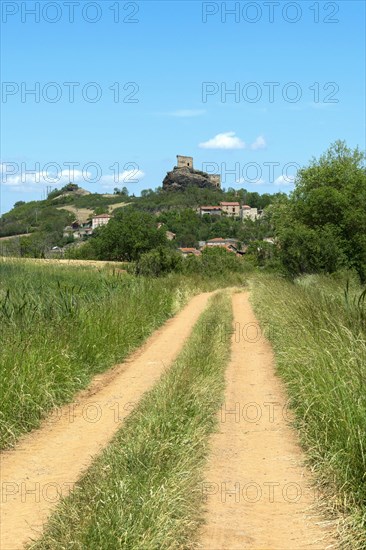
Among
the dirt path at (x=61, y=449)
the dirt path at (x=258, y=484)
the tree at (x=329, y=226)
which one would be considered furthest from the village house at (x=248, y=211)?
the dirt path at (x=258, y=484)

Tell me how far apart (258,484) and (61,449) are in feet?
7.69

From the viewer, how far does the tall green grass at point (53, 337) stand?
8.40 meters

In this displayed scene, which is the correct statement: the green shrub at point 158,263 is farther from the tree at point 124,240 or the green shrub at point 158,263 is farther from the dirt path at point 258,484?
the tree at point 124,240

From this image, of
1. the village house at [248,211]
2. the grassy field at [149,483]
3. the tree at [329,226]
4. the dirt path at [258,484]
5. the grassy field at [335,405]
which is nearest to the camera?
the grassy field at [149,483]

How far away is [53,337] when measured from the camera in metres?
11.2

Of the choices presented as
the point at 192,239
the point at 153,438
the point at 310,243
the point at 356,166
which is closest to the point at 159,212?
the point at 192,239

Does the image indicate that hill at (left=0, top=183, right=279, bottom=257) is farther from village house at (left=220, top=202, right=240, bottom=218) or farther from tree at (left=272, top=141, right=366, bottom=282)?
tree at (left=272, top=141, right=366, bottom=282)

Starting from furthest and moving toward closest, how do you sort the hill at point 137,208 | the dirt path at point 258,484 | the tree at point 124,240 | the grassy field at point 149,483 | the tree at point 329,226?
the hill at point 137,208 → the tree at point 124,240 → the tree at point 329,226 → the dirt path at point 258,484 → the grassy field at point 149,483

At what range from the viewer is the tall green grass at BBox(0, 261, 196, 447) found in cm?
840

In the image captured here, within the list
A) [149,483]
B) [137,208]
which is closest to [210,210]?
[137,208]

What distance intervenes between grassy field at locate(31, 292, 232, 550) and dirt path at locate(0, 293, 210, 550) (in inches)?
8.7

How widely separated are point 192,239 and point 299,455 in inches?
5410

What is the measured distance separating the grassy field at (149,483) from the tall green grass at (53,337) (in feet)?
4.36

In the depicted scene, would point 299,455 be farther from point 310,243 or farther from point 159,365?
point 310,243
